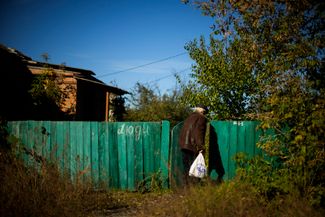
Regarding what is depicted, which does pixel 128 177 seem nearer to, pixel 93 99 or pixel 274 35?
pixel 274 35

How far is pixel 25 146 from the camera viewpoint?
24.8 ft

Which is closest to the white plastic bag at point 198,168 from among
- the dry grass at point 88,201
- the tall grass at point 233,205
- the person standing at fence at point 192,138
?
the person standing at fence at point 192,138

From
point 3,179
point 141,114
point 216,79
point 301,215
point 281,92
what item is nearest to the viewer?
point 301,215

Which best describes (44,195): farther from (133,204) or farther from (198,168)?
(198,168)

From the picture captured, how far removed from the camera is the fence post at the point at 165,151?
6695 mm

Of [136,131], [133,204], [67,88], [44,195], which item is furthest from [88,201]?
[67,88]

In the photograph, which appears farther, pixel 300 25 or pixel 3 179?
pixel 300 25

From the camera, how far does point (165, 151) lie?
672 centimetres

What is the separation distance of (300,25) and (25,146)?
6.73 meters

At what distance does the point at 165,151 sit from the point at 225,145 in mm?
1356

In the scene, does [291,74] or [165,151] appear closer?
[291,74]

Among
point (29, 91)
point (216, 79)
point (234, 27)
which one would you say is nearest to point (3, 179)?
point (234, 27)

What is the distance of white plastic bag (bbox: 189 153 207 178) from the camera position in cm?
582

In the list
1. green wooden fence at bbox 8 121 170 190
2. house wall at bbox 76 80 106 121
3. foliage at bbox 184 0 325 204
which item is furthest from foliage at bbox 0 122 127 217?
house wall at bbox 76 80 106 121
